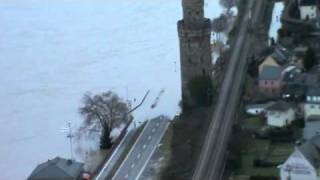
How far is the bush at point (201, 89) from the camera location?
1198cm

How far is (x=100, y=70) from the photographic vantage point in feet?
53.0

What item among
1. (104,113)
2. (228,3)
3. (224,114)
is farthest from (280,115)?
(228,3)

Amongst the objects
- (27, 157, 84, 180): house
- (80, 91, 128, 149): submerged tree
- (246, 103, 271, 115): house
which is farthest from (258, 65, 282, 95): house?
(27, 157, 84, 180): house

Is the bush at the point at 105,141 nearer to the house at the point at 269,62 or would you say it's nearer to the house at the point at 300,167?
the house at the point at 269,62

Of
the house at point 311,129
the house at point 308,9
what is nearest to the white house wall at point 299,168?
the house at point 311,129

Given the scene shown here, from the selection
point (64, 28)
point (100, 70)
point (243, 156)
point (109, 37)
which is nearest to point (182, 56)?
point (243, 156)

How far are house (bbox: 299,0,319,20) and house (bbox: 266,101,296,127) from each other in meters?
6.14

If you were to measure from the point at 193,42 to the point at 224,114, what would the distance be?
1615mm

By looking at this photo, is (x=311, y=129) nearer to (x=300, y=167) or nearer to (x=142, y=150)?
(x=300, y=167)

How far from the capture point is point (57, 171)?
950 centimetres

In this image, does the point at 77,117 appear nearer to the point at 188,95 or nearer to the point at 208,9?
the point at 188,95

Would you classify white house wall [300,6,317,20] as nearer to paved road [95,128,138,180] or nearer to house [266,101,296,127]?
house [266,101,296,127]

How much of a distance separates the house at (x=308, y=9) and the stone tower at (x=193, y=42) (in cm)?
514

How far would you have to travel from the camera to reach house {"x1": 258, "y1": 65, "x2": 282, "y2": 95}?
12.4m
